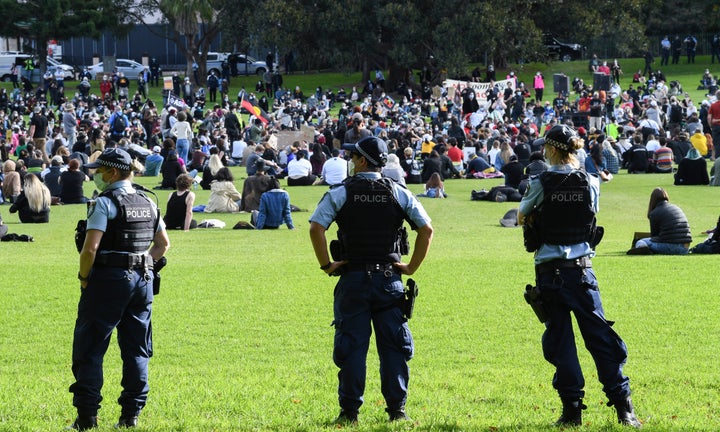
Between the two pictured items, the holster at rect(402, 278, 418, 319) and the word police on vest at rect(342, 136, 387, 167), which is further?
the word police on vest at rect(342, 136, 387, 167)

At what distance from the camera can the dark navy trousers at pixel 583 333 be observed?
634cm

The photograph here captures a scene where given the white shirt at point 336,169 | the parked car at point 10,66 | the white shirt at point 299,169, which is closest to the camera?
the white shirt at point 336,169

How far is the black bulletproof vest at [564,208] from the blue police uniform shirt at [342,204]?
2.20ft

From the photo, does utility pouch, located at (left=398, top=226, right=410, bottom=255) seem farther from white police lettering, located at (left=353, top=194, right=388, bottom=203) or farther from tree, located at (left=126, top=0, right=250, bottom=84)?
tree, located at (left=126, top=0, right=250, bottom=84)

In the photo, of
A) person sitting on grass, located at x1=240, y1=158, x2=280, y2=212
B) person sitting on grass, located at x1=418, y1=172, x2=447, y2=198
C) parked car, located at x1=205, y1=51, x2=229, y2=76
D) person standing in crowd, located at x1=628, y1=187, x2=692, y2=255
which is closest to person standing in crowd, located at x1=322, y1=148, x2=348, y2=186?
person sitting on grass, located at x1=418, y1=172, x2=447, y2=198

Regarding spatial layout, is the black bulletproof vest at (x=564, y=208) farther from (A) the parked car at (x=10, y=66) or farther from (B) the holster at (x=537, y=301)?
(A) the parked car at (x=10, y=66)

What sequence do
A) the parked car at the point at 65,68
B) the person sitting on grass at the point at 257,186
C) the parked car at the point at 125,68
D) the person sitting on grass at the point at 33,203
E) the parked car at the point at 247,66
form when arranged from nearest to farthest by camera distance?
the person sitting on grass at the point at 33,203, the person sitting on grass at the point at 257,186, the parked car at the point at 65,68, the parked car at the point at 125,68, the parked car at the point at 247,66

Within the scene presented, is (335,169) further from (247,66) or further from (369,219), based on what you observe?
(247,66)

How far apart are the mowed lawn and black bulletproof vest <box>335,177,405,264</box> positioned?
95cm

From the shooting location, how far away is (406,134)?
36.4 meters

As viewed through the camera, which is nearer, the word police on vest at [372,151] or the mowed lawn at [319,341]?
the word police on vest at [372,151]

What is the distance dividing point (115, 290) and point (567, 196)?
2545 millimetres

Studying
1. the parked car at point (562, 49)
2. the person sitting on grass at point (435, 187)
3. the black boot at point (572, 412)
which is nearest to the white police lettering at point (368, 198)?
the black boot at point (572, 412)

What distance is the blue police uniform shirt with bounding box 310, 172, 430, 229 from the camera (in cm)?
648
